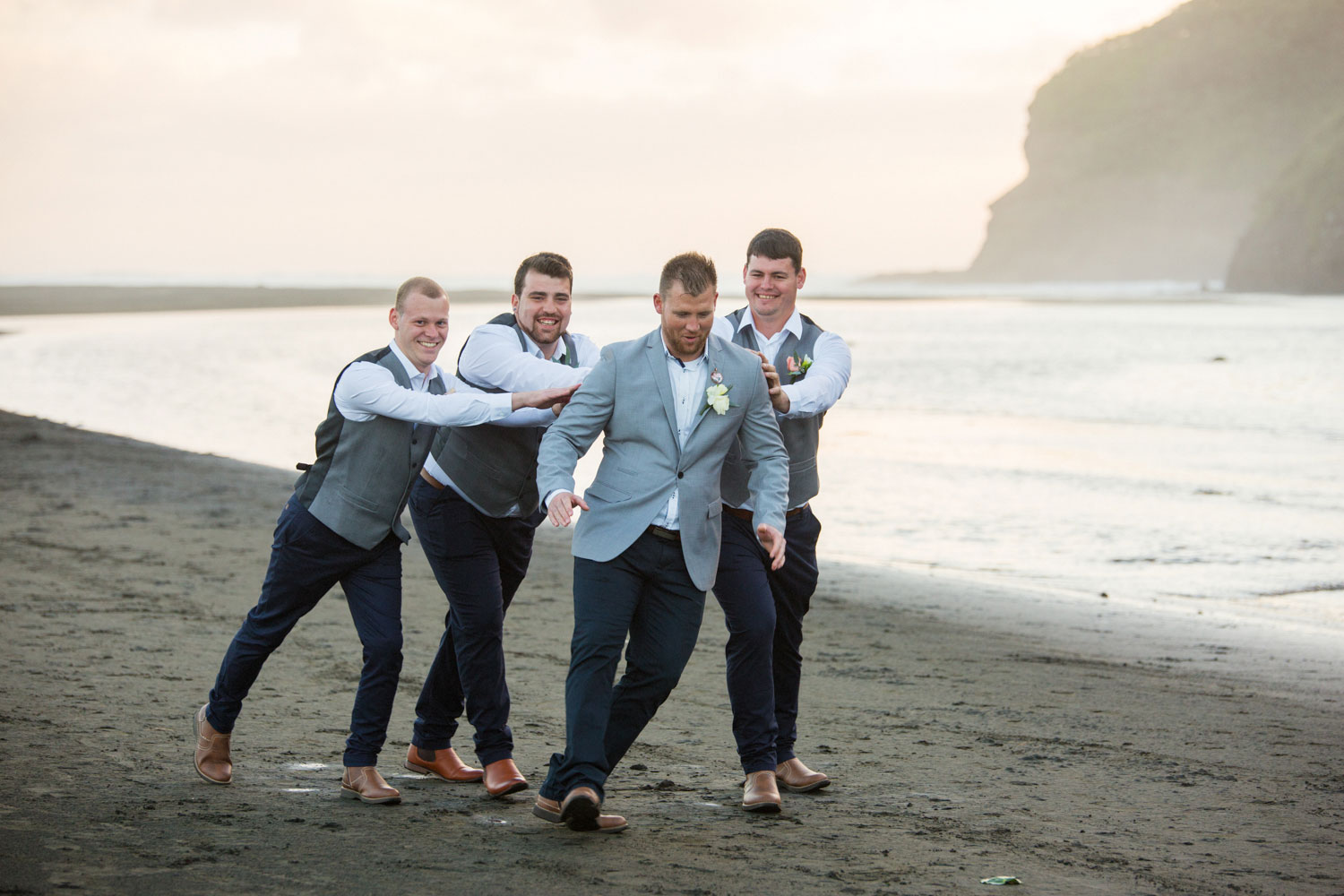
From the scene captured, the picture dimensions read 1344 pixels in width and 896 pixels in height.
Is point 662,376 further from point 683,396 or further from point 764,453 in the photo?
point 764,453

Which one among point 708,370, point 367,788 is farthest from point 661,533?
point 367,788

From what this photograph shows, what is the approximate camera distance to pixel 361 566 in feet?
15.5

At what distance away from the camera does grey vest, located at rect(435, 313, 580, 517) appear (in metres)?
4.75

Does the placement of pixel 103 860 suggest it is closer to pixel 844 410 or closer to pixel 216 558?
pixel 216 558

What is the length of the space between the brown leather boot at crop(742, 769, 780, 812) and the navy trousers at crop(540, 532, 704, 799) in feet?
1.71

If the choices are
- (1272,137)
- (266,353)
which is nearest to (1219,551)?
(266,353)

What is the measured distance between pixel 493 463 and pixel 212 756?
154cm

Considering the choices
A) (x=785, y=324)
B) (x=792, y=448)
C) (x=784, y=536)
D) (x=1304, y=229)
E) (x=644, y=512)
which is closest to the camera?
(x=644, y=512)

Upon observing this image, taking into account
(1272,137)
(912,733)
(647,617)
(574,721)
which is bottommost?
(912,733)

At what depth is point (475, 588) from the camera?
475 centimetres

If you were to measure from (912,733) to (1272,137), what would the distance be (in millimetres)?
213873

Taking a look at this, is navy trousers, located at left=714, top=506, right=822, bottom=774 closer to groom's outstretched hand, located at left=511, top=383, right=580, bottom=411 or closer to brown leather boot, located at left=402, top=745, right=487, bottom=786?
groom's outstretched hand, located at left=511, top=383, right=580, bottom=411

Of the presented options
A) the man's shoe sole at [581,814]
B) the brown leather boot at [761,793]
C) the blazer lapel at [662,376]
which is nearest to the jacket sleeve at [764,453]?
the blazer lapel at [662,376]

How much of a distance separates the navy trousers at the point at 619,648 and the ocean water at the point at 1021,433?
6207 millimetres
